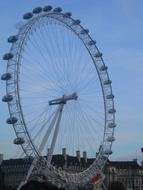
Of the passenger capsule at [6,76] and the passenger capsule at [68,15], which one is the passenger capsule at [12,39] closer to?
the passenger capsule at [6,76]

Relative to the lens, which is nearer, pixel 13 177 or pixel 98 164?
pixel 98 164

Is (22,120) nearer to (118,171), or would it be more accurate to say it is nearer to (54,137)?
(54,137)

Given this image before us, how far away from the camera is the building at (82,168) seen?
12595 cm

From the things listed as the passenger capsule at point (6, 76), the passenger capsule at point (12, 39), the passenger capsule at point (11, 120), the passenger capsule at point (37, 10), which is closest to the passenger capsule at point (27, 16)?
the passenger capsule at point (37, 10)

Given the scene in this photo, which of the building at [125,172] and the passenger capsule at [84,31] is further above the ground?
the passenger capsule at [84,31]

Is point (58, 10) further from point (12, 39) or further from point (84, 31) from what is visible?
point (12, 39)

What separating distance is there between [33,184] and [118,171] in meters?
159

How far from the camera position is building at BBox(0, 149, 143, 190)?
4959 inches

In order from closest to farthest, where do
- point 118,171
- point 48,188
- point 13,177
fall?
point 48,188 → point 13,177 → point 118,171

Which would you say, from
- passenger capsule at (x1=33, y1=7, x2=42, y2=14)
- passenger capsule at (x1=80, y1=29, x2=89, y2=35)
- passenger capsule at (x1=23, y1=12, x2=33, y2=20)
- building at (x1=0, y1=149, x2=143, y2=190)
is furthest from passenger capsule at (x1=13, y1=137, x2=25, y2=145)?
building at (x1=0, y1=149, x2=143, y2=190)

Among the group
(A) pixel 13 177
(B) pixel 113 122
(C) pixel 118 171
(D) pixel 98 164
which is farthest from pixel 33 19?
(C) pixel 118 171

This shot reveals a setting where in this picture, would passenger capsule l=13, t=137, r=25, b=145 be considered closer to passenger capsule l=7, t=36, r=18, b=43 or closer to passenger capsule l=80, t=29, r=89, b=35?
passenger capsule l=7, t=36, r=18, b=43

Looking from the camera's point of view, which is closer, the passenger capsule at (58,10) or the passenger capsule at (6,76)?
the passenger capsule at (6,76)

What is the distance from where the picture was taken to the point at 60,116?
49688mm
